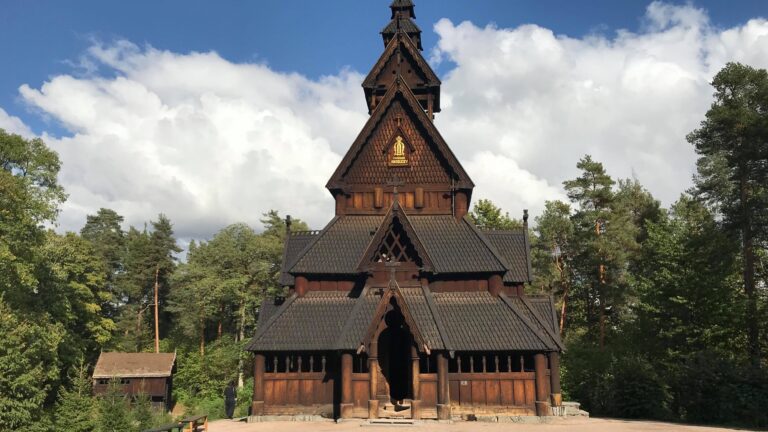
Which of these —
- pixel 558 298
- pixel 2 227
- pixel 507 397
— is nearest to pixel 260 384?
pixel 507 397

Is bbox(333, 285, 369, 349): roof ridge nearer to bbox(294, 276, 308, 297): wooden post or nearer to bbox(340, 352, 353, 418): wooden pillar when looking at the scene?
bbox(340, 352, 353, 418): wooden pillar

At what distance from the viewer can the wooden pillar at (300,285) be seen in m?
19.8

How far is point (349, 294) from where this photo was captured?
1983 cm

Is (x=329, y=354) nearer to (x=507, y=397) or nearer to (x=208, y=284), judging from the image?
(x=507, y=397)

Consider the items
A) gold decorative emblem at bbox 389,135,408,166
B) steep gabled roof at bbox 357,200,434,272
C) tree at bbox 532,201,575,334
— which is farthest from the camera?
tree at bbox 532,201,575,334

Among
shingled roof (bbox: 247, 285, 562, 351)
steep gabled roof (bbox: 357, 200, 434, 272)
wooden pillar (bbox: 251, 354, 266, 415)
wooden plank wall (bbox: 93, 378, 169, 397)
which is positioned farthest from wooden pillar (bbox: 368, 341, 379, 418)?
wooden plank wall (bbox: 93, 378, 169, 397)

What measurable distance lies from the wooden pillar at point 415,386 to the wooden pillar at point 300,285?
16.8 feet

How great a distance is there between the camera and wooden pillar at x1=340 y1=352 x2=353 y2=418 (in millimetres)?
17172

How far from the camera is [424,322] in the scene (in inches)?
700

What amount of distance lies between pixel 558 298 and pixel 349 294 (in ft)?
82.5

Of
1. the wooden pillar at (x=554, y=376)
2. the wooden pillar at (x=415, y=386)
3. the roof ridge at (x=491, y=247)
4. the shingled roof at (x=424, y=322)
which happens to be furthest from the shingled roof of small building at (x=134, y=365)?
the wooden pillar at (x=554, y=376)

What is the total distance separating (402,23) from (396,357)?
16.6 meters

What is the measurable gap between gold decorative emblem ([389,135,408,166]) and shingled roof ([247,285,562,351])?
587 centimetres

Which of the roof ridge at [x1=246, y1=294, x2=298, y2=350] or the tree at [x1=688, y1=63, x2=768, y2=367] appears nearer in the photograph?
the roof ridge at [x1=246, y1=294, x2=298, y2=350]
